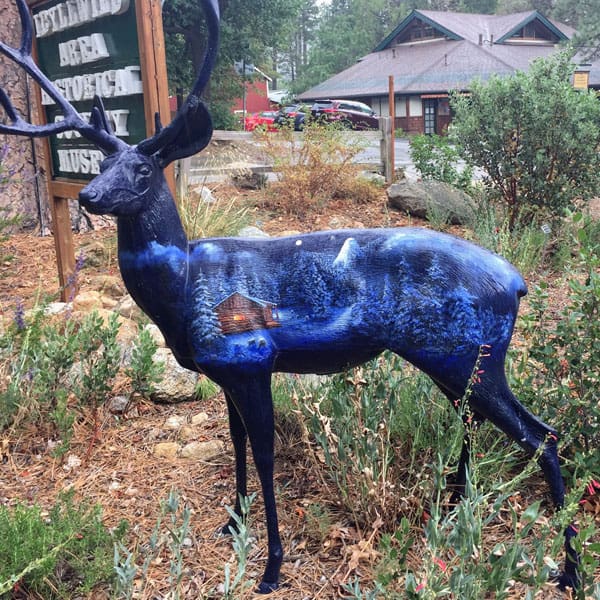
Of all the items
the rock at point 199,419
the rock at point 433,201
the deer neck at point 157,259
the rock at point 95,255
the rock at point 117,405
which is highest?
the deer neck at point 157,259

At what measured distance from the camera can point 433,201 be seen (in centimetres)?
805

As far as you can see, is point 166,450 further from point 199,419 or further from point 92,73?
point 92,73

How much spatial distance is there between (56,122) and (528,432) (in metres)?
2.00

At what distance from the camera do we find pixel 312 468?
2871 millimetres

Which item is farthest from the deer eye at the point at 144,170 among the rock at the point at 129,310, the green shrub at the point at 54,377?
the rock at the point at 129,310

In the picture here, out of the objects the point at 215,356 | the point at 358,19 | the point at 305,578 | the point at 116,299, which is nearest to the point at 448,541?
the point at 305,578

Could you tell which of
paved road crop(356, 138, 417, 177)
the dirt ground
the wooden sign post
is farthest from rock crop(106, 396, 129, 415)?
paved road crop(356, 138, 417, 177)

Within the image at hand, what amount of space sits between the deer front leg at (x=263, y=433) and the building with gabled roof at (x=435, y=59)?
31013mm

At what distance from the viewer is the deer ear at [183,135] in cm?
201

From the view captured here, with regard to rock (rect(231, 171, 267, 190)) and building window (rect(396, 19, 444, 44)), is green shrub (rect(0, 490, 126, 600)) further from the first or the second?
building window (rect(396, 19, 444, 44))

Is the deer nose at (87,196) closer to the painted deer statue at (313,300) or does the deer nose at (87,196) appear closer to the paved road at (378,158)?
the painted deer statue at (313,300)

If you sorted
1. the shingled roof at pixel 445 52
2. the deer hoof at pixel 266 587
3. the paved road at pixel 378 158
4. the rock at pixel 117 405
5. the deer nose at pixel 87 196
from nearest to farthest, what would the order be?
the deer nose at pixel 87 196
the deer hoof at pixel 266 587
the rock at pixel 117 405
the paved road at pixel 378 158
the shingled roof at pixel 445 52

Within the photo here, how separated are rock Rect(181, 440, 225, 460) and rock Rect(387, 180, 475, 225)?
16.2 ft

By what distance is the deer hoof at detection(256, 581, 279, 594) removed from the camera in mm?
2293
